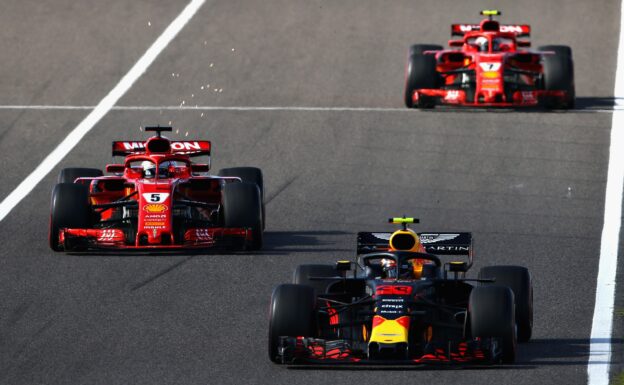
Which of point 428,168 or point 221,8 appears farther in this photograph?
point 221,8

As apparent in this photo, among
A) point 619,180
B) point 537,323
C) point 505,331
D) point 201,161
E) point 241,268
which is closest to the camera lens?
point 505,331

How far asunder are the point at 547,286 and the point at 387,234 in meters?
2.85

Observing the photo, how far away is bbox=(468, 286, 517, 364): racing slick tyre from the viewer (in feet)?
55.0

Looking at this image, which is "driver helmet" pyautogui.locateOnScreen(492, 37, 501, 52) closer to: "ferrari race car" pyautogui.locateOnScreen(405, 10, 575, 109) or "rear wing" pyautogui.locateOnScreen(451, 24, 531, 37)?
"ferrari race car" pyautogui.locateOnScreen(405, 10, 575, 109)

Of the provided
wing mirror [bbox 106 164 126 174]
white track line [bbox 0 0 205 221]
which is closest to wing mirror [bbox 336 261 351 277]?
wing mirror [bbox 106 164 126 174]

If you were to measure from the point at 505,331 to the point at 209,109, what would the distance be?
1711 centimetres

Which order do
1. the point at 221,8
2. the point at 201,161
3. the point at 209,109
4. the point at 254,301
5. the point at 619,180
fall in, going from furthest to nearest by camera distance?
the point at 221,8
the point at 209,109
the point at 201,161
the point at 619,180
the point at 254,301

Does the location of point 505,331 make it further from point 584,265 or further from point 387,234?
point 584,265

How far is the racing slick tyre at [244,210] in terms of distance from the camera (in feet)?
75.9

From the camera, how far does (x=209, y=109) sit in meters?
33.2

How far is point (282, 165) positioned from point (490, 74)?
168 inches

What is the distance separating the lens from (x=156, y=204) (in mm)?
23094

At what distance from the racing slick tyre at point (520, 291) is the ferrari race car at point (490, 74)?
13286 mm

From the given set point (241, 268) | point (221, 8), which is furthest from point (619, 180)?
point (221, 8)
